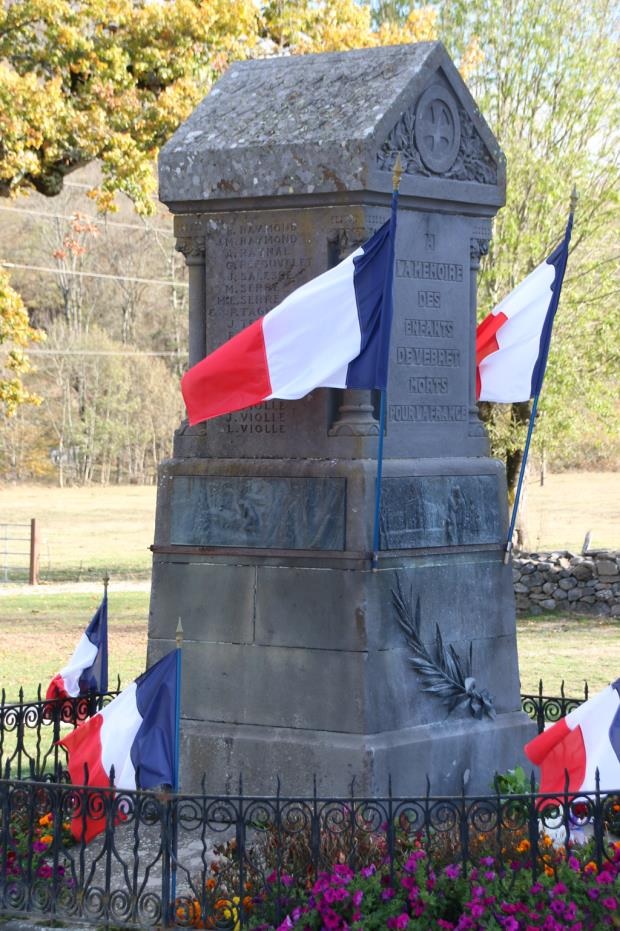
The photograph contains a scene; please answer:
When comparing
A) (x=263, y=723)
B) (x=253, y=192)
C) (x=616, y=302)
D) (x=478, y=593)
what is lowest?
(x=263, y=723)

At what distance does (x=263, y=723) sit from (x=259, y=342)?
6.53 feet

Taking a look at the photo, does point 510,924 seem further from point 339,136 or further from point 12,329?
point 12,329

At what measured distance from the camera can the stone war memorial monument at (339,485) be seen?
8.45 meters

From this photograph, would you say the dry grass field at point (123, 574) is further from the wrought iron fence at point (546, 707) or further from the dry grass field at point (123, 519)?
the wrought iron fence at point (546, 707)

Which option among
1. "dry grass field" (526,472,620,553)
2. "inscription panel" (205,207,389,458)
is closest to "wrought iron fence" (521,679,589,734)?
"inscription panel" (205,207,389,458)

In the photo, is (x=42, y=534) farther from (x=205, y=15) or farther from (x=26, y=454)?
(x=205, y=15)

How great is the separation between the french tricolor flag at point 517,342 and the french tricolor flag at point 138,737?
9.80 ft

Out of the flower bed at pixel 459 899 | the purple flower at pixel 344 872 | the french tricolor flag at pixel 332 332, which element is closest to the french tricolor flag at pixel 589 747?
the flower bed at pixel 459 899

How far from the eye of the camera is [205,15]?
20.5m

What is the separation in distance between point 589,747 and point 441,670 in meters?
1.51

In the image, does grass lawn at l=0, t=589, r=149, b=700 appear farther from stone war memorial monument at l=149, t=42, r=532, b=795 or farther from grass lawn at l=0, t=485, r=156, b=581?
stone war memorial monument at l=149, t=42, r=532, b=795

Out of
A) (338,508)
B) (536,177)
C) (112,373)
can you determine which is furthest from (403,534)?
(112,373)

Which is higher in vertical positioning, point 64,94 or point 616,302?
point 64,94

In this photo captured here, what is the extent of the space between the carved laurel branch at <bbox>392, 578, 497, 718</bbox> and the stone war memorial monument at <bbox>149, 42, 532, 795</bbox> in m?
0.01
